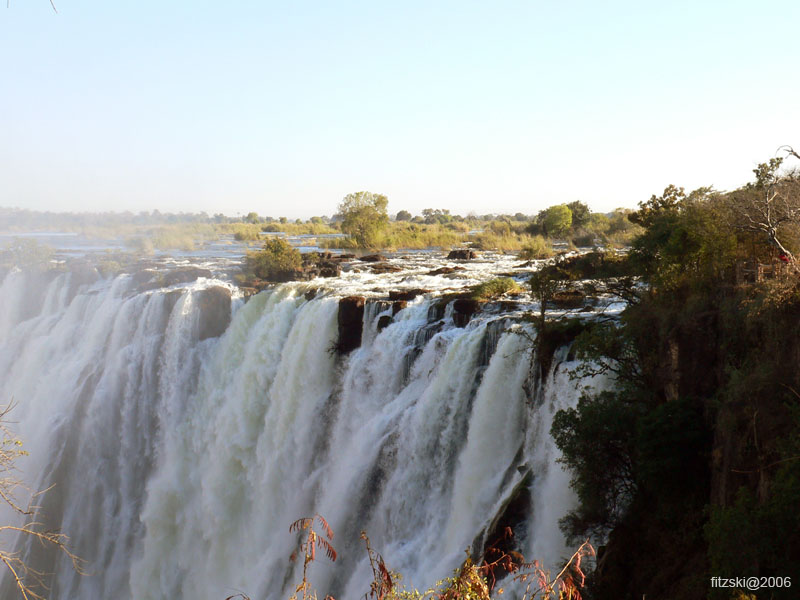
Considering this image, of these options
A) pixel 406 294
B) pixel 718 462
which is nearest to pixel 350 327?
pixel 406 294

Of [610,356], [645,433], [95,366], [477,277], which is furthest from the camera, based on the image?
[95,366]

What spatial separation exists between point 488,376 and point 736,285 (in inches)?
176

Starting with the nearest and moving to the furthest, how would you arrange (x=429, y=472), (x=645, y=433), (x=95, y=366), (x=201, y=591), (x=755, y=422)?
(x=755, y=422)
(x=645, y=433)
(x=429, y=472)
(x=201, y=591)
(x=95, y=366)

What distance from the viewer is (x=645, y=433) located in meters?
8.16

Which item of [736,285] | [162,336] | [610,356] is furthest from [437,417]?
[162,336]

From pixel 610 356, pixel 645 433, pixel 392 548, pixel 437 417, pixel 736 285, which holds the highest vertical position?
pixel 736 285

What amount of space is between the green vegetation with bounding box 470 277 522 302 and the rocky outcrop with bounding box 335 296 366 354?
3.20m

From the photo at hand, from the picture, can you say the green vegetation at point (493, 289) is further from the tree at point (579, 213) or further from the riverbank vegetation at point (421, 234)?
the tree at point (579, 213)

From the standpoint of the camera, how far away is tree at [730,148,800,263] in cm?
909

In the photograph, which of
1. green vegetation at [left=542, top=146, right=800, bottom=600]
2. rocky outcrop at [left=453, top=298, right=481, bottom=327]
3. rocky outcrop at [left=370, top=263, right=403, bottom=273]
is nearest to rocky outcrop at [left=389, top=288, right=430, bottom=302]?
rocky outcrop at [left=453, top=298, right=481, bottom=327]

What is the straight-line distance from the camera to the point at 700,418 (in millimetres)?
8234

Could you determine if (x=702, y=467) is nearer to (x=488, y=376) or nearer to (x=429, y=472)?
(x=488, y=376)

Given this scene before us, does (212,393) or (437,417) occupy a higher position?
(437,417)

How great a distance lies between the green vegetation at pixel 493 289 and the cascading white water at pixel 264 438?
1446mm
